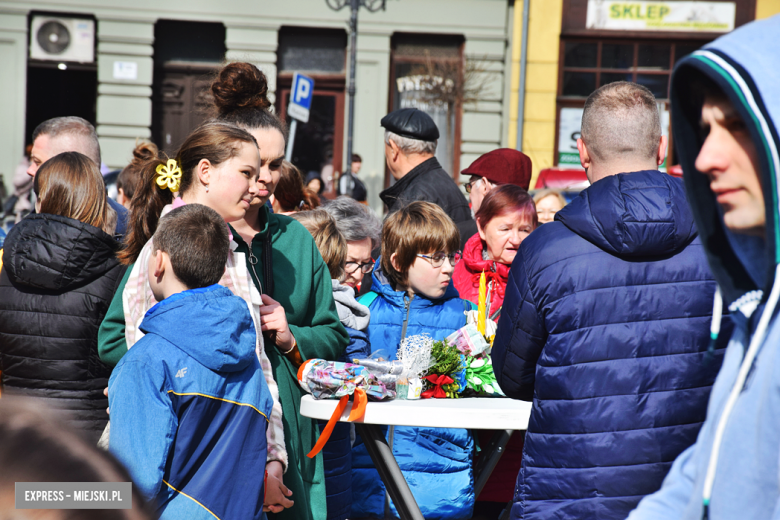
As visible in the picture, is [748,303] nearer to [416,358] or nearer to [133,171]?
[416,358]

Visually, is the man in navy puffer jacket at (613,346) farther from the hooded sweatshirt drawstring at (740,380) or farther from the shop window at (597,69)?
the shop window at (597,69)

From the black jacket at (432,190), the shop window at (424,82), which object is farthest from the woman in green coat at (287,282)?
the shop window at (424,82)

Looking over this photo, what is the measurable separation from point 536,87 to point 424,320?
11.4m

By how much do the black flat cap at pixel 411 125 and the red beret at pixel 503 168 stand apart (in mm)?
377

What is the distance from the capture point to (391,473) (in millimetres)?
2957

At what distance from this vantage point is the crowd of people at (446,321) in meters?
1.24

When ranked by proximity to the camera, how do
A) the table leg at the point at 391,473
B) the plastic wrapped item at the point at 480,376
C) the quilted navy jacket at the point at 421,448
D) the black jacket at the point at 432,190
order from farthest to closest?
the black jacket at the point at 432,190
the quilted navy jacket at the point at 421,448
the plastic wrapped item at the point at 480,376
the table leg at the point at 391,473

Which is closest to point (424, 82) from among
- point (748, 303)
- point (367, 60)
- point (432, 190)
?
point (367, 60)

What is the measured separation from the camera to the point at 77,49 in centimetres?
1365

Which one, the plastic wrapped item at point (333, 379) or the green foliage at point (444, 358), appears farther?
the green foliage at point (444, 358)

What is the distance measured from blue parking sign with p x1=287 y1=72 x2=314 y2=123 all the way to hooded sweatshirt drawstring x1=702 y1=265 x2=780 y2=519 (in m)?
7.84

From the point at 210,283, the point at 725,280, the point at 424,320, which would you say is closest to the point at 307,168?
the point at 424,320

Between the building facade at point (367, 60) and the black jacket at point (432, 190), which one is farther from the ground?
the building facade at point (367, 60)

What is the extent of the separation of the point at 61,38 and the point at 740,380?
1455 centimetres
